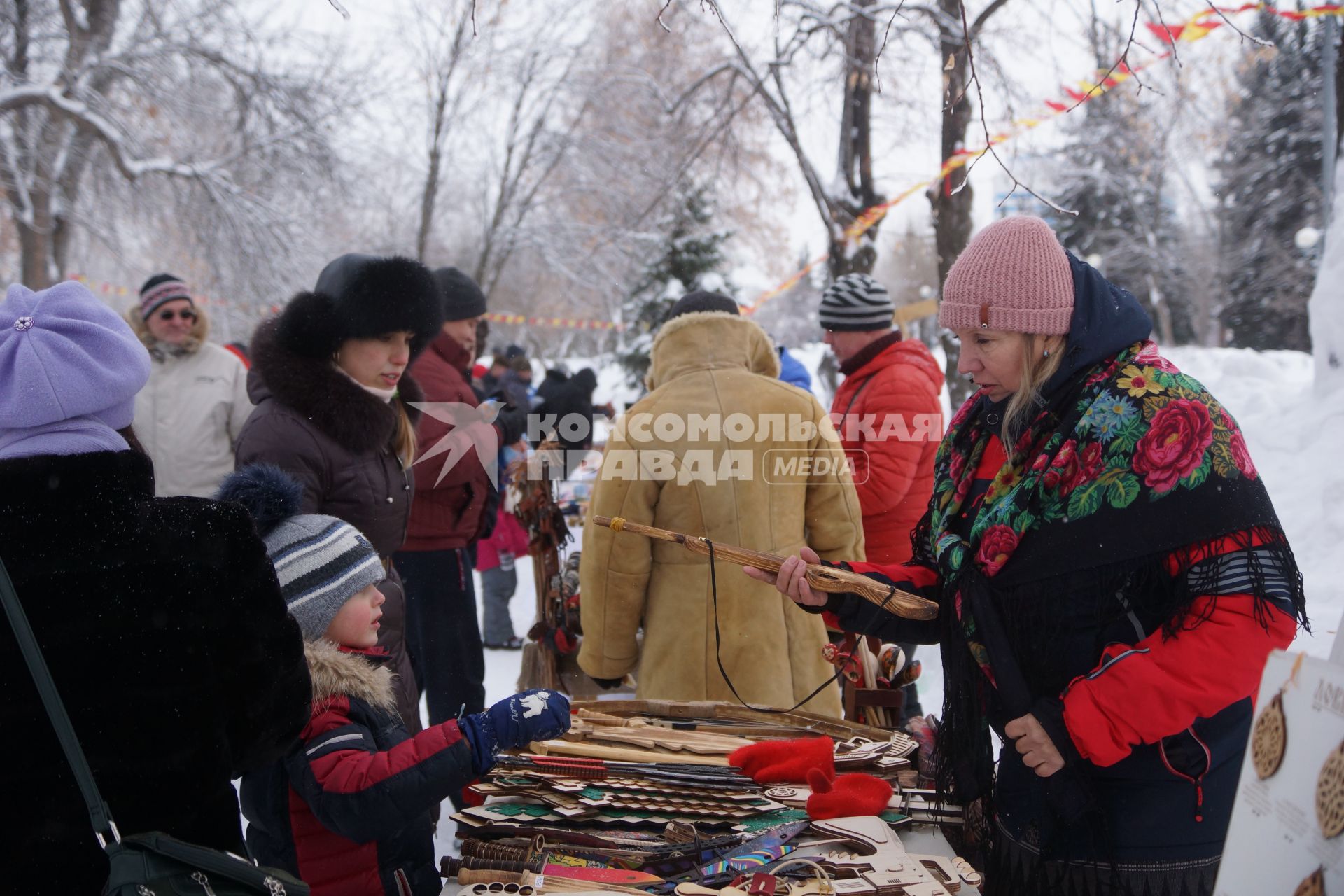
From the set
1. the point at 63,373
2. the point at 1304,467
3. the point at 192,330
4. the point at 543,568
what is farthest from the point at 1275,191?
the point at 63,373

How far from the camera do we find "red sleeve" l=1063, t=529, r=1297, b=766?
155 centimetres

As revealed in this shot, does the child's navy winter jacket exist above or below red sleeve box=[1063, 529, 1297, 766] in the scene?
below

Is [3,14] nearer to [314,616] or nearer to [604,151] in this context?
[604,151]

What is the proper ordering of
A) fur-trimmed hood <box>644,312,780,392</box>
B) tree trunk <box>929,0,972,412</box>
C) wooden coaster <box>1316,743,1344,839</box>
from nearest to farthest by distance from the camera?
wooden coaster <box>1316,743,1344,839</box>
fur-trimmed hood <box>644,312,780,392</box>
tree trunk <box>929,0,972,412</box>

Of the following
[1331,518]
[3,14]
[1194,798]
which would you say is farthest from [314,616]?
[3,14]

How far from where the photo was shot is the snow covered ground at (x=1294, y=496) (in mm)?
5227

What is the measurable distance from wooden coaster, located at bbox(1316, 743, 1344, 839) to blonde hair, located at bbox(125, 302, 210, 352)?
183 inches

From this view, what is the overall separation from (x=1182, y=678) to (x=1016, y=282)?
0.74 metres

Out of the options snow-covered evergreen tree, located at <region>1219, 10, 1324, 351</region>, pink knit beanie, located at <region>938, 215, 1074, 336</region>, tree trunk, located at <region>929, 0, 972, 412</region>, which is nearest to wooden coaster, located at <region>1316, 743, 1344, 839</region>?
pink knit beanie, located at <region>938, 215, 1074, 336</region>

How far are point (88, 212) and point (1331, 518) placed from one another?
13.0m

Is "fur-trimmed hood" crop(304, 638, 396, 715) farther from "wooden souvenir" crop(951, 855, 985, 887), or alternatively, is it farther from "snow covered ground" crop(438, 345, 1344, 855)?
"snow covered ground" crop(438, 345, 1344, 855)

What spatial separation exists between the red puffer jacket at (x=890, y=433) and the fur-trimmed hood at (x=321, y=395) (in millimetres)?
1890

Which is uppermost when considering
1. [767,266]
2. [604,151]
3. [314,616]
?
[604,151]

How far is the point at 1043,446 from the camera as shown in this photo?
1771 mm
